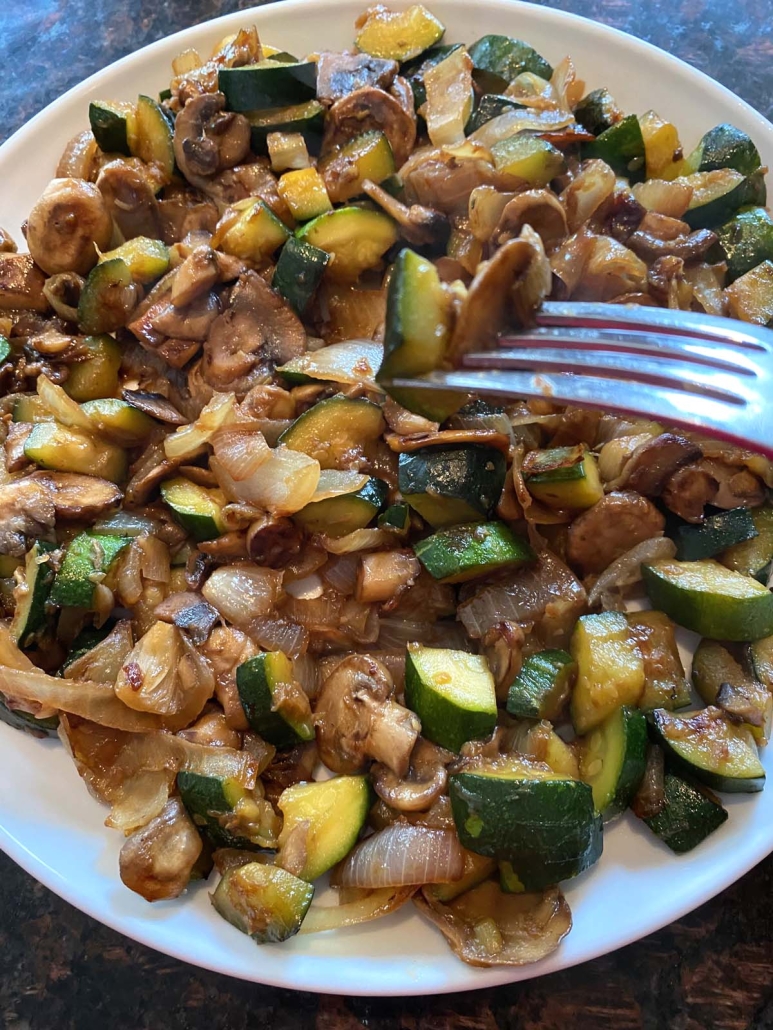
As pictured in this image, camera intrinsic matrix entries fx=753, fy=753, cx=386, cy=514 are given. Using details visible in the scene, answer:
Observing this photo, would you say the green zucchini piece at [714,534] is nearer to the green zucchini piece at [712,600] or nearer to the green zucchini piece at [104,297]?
the green zucchini piece at [712,600]

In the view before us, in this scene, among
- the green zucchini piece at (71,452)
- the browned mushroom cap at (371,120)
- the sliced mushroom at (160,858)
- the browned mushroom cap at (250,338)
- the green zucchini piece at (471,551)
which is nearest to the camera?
the sliced mushroom at (160,858)

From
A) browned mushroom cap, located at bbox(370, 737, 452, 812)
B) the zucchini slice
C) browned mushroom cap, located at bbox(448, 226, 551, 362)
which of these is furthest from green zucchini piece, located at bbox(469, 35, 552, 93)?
browned mushroom cap, located at bbox(370, 737, 452, 812)

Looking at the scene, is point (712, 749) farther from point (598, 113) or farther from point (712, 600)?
point (598, 113)

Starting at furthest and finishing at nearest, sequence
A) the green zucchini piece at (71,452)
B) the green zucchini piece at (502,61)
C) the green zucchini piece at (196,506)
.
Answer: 1. the green zucchini piece at (502,61)
2. the green zucchini piece at (71,452)
3. the green zucchini piece at (196,506)

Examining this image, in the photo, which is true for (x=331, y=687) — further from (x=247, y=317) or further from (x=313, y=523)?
(x=247, y=317)

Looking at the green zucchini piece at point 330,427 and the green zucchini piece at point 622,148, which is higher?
the green zucchini piece at point 622,148

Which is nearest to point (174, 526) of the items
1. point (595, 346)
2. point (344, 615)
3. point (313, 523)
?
A: point (313, 523)

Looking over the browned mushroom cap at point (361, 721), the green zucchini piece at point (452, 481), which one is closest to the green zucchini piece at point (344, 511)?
the green zucchini piece at point (452, 481)
